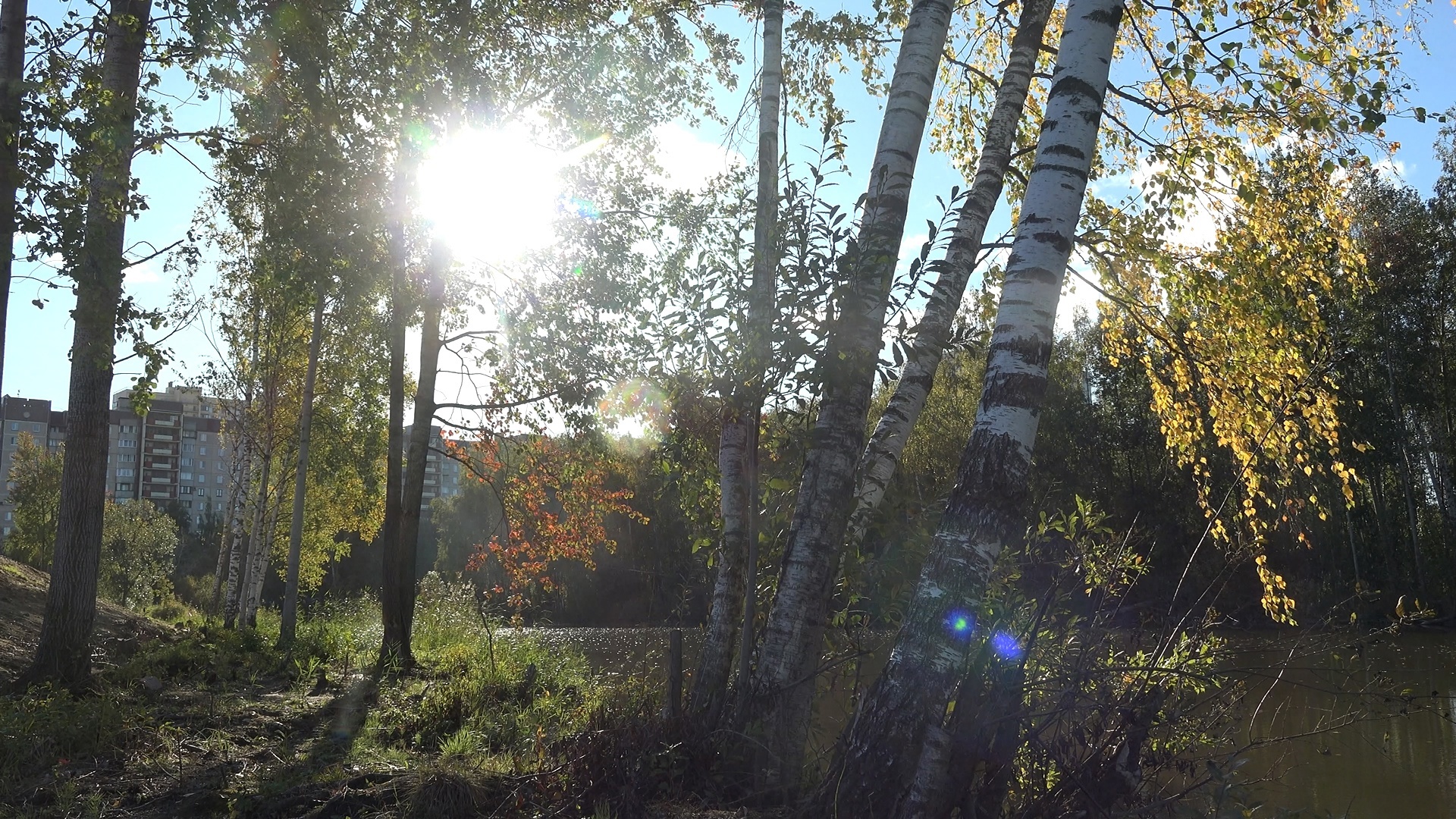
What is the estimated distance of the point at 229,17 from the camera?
6.27 metres

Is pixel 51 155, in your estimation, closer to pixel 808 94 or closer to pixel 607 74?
pixel 808 94

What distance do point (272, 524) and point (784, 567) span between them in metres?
18.7

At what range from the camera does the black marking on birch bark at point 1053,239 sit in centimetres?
328

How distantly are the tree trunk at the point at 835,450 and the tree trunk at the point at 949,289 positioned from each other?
32 centimetres

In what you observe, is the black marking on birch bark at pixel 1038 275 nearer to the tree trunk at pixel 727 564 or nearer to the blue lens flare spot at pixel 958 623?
the blue lens flare spot at pixel 958 623

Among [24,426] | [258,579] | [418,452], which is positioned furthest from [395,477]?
[24,426]

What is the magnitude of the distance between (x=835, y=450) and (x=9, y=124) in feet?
20.2

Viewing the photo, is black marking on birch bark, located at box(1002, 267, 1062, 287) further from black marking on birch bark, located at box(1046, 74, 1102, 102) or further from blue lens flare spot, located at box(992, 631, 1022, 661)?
blue lens flare spot, located at box(992, 631, 1022, 661)

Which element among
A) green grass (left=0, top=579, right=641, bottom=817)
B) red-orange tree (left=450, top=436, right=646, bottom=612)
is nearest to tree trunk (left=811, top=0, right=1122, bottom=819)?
green grass (left=0, top=579, right=641, bottom=817)

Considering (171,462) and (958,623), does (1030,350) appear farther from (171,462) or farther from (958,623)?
(171,462)

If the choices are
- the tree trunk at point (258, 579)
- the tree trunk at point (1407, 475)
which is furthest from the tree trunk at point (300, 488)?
the tree trunk at point (1407, 475)

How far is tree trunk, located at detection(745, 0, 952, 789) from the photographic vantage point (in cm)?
411

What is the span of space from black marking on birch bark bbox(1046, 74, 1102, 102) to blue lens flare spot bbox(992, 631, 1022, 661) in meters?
2.06

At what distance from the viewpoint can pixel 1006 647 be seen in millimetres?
→ 3324
